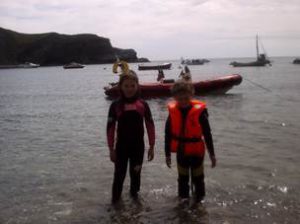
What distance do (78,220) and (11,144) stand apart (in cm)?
733

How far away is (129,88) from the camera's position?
639cm

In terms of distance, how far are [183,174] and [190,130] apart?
68 cm

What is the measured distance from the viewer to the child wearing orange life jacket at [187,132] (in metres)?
6.16

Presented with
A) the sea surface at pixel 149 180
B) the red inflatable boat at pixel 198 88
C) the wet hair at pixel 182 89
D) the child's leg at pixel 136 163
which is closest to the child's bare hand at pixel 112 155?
the child's leg at pixel 136 163

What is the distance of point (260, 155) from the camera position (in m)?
10.3

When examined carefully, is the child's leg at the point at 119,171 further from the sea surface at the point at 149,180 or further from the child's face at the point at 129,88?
the child's face at the point at 129,88

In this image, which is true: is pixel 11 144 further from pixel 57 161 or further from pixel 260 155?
pixel 260 155

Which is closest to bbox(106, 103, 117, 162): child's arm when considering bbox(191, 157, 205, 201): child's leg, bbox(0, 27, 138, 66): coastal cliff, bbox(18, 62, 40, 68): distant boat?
bbox(191, 157, 205, 201): child's leg

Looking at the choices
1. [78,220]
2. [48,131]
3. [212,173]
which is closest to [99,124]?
[48,131]

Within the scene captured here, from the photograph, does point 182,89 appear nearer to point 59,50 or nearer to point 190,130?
point 190,130

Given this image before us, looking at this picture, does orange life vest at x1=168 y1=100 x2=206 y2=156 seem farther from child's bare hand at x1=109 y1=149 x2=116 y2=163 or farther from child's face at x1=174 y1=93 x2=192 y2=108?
child's bare hand at x1=109 y1=149 x2=116 y2=163

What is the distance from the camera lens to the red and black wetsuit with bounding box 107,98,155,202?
21.4 ft

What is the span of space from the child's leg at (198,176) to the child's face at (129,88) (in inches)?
46.8

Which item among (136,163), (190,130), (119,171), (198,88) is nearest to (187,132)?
(190,130)
